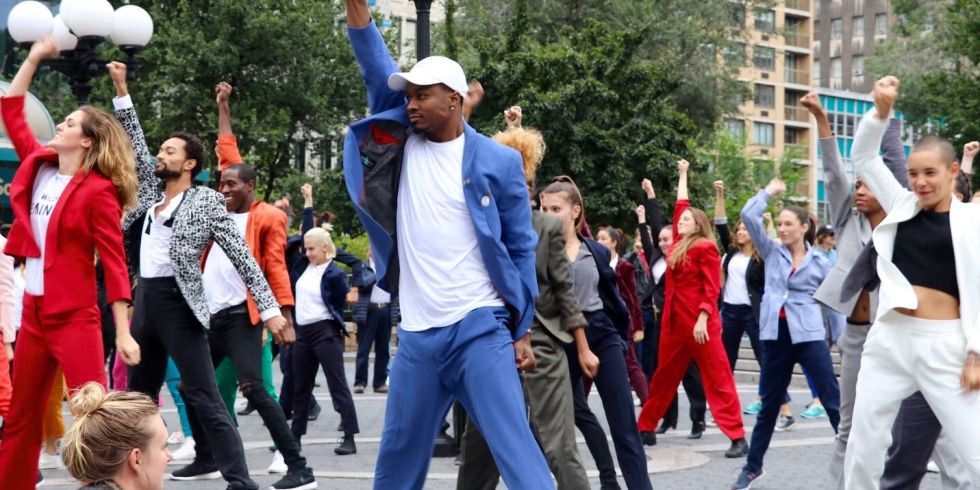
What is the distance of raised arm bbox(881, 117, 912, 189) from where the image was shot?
23.8ft

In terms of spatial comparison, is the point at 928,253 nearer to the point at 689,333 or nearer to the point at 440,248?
the point at 440,248

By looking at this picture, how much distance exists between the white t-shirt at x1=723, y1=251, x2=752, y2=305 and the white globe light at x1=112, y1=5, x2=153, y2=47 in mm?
6174

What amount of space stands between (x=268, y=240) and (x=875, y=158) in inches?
172

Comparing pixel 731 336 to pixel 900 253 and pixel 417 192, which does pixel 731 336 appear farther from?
pixel 417 192

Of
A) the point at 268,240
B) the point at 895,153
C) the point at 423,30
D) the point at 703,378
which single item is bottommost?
the point at 703,378

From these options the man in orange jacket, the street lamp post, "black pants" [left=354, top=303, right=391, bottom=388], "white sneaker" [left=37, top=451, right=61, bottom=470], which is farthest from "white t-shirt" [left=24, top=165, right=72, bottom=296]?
"black pants" [left=354, top=303, right=391, bottom=388]

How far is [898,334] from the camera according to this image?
20.7 ft

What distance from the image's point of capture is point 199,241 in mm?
8148

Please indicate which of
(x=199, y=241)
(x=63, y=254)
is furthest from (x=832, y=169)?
(x=63, y=254)

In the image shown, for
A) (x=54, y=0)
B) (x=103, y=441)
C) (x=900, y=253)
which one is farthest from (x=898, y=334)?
(x=54, y=0)

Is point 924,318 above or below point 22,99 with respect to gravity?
below

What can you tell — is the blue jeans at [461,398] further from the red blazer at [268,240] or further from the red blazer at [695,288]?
the red blazer at [695,288]

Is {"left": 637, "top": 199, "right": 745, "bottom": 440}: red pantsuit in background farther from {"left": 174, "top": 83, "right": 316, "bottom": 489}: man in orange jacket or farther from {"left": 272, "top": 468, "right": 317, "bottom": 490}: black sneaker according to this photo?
{"left": 272, "top": 468, "right": 317, "bottom": 490}: black sneaker

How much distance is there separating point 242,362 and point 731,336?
20.7 ft
